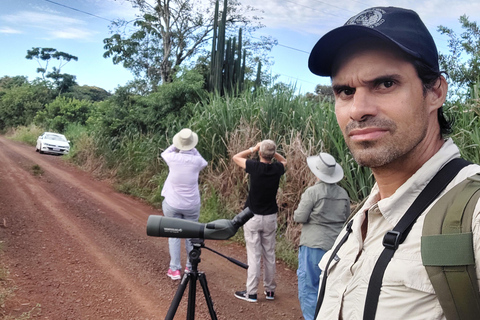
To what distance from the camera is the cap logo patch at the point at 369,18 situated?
100 centimetres

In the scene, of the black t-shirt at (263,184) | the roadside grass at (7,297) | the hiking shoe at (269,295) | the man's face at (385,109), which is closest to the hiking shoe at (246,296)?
the hiking shoe at (269,295)

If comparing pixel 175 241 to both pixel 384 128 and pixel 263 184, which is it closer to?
pixel 263 184

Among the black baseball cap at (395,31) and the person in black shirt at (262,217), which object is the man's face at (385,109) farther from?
the person in black shirt at (262,217)

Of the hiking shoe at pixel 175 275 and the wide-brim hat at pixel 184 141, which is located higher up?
the wide-brim hat at pixel 184 141

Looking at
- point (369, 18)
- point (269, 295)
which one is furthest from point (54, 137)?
point (369, 18)

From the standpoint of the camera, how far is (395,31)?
964 millimetres

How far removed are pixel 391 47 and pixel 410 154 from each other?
0.88 ft

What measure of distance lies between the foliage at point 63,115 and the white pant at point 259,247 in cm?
2392

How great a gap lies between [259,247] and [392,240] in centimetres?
408

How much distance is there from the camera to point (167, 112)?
11.3m

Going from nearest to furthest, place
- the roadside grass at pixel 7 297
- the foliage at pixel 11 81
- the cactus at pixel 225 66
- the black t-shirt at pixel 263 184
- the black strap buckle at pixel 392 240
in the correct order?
the black strap buckle at pixel 392 240
the roadside grass at pixel 7 297
the black t-shirt at pixel 263 184
the cactus at pixel 225 66
the foliage at pixel 11 81

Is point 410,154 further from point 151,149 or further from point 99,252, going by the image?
point 151,149

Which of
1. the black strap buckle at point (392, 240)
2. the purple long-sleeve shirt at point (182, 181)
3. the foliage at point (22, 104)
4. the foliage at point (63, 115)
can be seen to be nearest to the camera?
the black strap buckle at point (392, 240)

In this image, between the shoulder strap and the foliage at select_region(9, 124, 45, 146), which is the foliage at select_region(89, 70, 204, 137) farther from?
the foliage at select_region(9, 124, 45, 146)
